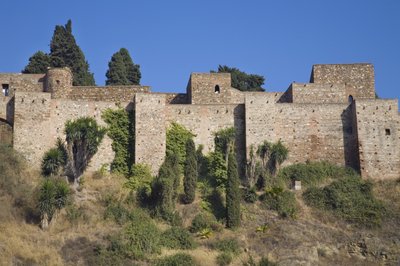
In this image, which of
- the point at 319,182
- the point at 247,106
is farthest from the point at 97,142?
the point at 319,182

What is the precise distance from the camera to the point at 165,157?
1409 inches

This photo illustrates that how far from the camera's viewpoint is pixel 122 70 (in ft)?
169

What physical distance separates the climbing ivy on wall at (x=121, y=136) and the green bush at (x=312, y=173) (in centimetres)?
700

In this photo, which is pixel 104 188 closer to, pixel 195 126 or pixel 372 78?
pixel 195 126

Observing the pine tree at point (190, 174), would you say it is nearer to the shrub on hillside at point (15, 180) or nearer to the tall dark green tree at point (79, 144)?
the tall dark green tree at point (79, 144)

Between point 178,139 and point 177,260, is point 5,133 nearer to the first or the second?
point 178,139

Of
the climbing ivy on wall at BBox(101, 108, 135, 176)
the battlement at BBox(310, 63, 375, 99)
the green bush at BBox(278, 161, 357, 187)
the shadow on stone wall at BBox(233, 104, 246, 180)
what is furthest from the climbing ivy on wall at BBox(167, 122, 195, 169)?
the battlement at BBox(310, 63, 375, 99)

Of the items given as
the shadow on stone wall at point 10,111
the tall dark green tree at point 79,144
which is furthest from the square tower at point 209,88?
the shadow on stone wall at point 10,111

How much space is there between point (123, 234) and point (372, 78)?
17.8 meters

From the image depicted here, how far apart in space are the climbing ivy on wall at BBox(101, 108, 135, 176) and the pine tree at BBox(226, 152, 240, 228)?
5.06 metres

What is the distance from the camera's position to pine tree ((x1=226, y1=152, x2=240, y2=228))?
32.8 meters

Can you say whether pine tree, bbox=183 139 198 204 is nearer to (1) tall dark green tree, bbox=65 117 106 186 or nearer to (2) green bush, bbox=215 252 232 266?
(1) tall dark green tree, bbox=65 117 106 186

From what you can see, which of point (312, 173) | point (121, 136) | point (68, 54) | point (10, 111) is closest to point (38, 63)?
point (68, 54)

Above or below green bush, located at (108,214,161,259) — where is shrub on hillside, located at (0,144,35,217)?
above
